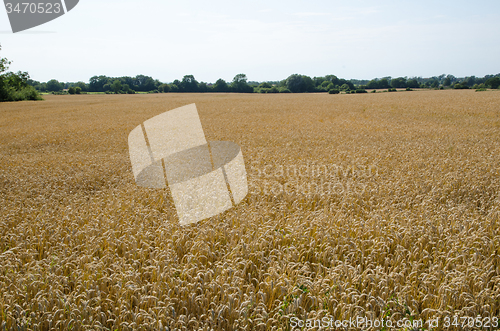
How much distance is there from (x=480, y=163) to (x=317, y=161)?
4.66 metres

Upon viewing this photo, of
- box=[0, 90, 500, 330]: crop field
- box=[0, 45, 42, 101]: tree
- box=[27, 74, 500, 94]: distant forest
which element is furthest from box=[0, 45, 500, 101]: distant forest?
box=[0, 90, 500, 330]: crop field

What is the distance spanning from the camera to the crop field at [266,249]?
3.04 m

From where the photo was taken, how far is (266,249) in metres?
4.37

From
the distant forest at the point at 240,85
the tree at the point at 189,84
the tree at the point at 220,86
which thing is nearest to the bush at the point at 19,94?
the distant forest at the point at 240,85

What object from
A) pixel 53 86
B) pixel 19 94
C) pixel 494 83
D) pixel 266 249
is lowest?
pixel 53 86

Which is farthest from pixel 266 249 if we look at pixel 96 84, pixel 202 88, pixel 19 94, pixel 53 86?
pixel 53 86

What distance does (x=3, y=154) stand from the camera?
12.3 meters

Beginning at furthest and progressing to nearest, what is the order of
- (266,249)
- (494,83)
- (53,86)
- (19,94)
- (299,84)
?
1. (53,86)
2. (299,84)
3. (494,83)
4. (19,94)
5. (266,249)

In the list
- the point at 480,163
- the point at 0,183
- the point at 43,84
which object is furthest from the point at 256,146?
the point at 43,84

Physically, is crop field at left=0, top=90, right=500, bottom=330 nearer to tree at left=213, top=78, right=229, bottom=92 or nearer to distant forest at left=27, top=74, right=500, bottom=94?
distant forest at left=27, top=74, right=500, bottom=94

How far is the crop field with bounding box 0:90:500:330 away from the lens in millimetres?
3039

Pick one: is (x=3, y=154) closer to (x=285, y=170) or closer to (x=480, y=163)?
(x=285, y=170)

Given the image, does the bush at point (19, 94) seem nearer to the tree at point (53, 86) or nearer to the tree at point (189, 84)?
the tree at point (189, 84)

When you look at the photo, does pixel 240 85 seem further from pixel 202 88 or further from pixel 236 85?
pixel 202 88
